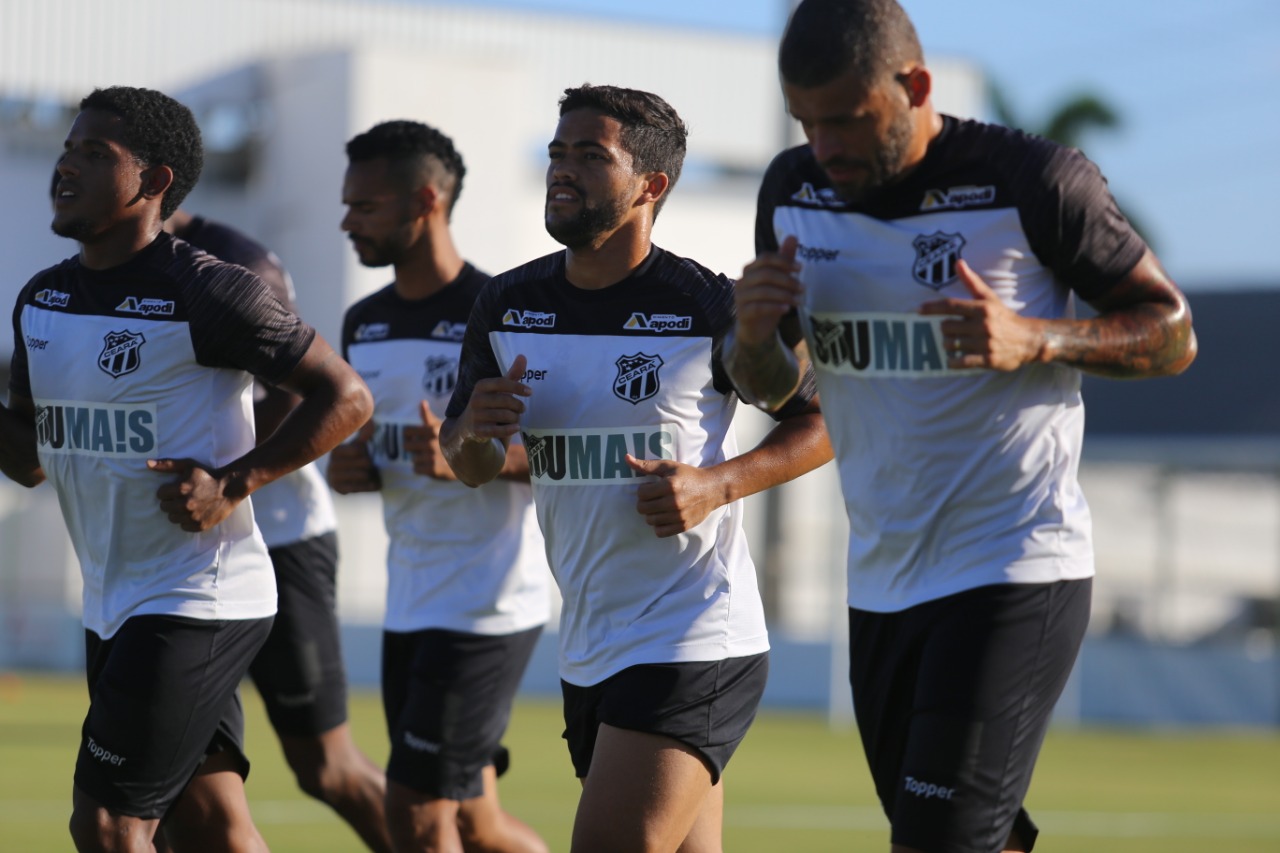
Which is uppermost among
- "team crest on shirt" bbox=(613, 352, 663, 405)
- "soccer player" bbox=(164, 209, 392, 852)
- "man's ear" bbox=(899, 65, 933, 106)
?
"man's ear" bbox=(899, 65, 933, 106)

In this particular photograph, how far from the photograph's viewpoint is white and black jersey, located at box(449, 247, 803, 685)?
5.42m

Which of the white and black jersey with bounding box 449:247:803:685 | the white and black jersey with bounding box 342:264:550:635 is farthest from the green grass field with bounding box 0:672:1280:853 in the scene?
the white and black jersey with bounding box 449:247:803:685

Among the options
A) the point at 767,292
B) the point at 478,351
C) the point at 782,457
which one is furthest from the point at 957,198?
the point at 478,351

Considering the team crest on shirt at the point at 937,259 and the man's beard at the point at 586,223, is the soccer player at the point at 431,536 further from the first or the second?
the team crest on shirt at the point at 937,259

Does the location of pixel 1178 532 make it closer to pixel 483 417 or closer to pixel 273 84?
pixel 273 84

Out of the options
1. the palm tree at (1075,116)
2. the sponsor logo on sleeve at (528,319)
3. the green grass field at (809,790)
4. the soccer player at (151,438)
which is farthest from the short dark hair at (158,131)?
the palm tree at (1075,116)

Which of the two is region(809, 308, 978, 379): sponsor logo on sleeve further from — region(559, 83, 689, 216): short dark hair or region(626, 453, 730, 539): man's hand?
region(559, 83, 689, 216): short dark hair

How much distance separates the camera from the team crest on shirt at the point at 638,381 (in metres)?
5.48

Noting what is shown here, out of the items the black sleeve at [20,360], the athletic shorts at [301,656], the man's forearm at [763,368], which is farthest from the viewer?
the athletic shorts at [301,656]

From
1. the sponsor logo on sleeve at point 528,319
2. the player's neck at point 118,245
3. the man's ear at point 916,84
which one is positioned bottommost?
the sponsor logo on sleeve at point 528,319

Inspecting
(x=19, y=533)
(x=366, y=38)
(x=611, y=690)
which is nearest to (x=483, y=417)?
(x=611, y=690)

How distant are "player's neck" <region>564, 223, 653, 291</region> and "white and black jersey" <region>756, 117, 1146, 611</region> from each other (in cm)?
89

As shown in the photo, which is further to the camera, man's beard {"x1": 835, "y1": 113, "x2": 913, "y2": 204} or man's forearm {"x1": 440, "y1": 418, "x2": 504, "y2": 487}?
man's forearm {"x1": 440, "y1": 418, "x2": 504, "y2": 487}

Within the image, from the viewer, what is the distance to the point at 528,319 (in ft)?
18.6
